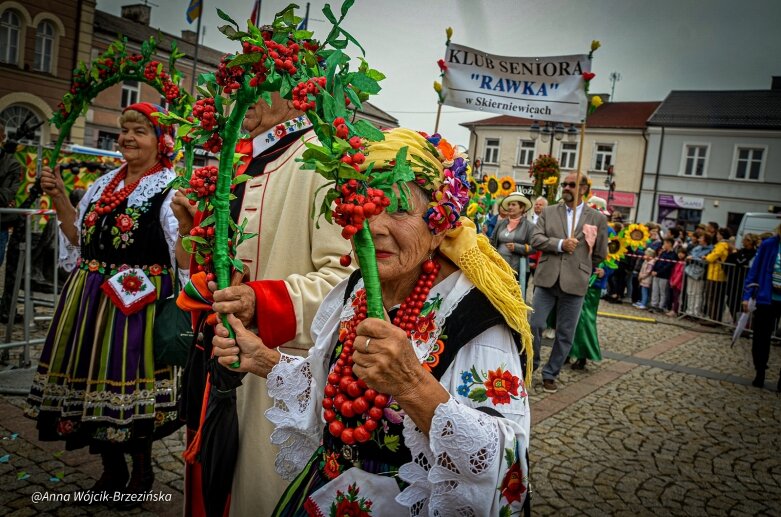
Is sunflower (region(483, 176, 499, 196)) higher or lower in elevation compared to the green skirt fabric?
higher

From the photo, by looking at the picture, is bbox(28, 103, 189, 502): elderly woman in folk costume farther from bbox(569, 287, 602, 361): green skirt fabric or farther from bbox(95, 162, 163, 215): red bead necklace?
bbox(569, 287, 602, 361): green skirt fabric

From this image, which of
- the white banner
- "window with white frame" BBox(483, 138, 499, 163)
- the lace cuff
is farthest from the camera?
"window with white frame" BBox(483, 138, 499, 163)

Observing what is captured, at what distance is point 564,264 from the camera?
6000 millimetres

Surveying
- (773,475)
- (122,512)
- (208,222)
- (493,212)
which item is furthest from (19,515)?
(493,212)

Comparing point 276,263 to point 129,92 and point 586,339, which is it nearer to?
point 586,339

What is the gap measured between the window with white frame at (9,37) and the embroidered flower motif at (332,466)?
2014 cm

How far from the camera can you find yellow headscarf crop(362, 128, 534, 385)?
161cm

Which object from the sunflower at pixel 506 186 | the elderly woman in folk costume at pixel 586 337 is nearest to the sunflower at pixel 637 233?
the sunflower at pixel 506 186

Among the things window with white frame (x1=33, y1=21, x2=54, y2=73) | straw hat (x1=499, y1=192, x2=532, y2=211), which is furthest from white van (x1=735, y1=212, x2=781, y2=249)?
window with white frame (x1=33, y1=21, x2=54, y2=73)

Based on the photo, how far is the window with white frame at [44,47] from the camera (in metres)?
18.5

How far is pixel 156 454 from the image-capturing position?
→ 12.4ft

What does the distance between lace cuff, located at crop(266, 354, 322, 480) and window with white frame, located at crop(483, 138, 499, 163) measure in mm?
39227

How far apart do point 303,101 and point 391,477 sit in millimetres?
1096

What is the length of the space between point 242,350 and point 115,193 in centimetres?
202
